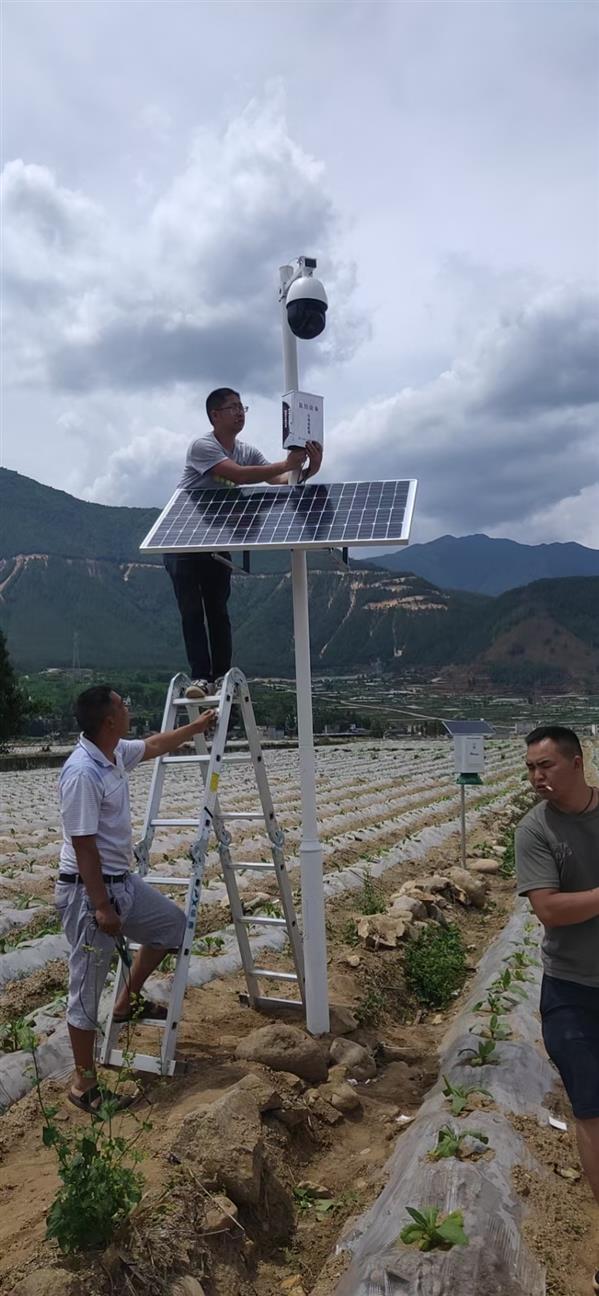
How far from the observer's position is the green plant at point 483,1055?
4.52 meters

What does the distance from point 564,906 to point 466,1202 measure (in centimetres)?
108

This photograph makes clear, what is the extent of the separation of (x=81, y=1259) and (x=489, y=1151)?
1644 millimetres

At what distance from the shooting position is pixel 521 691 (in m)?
102

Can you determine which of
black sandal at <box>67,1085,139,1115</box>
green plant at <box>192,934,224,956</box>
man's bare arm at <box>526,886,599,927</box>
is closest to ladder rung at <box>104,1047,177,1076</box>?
black sandal at <box>67,1085,139,1115</box>

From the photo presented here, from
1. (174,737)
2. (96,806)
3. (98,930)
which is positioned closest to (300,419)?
(174,737)

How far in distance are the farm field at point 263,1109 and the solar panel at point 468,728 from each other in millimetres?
1783

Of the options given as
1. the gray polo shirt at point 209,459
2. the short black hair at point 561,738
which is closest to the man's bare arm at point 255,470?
the gray polo shirt at point 209,459

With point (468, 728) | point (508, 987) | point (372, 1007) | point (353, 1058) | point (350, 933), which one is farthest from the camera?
point (468, 728)

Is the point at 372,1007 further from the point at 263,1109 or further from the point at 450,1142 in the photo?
the point at 450,1142

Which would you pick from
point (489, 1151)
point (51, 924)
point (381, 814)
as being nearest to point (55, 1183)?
point (489, 1151)

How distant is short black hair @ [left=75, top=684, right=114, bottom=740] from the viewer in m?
4.21

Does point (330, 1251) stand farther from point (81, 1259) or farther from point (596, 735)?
point (596, 735)

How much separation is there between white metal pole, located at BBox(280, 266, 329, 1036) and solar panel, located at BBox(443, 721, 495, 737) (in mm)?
6543

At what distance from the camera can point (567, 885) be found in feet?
11.0
